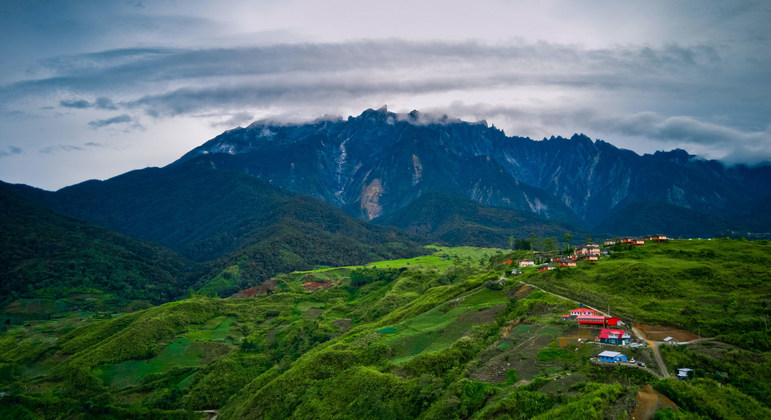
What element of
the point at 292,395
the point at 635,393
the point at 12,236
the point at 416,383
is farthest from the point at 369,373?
the point at 12,236

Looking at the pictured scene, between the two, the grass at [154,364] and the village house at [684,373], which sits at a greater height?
the village house at [684,373]

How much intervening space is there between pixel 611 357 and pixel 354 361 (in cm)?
4008

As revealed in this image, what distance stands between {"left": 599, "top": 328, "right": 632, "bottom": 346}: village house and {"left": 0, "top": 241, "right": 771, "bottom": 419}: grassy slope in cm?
209

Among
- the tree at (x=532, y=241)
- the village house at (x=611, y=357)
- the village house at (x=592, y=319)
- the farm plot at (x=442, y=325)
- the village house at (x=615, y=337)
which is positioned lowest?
the farm plot at (x=442, y=325)

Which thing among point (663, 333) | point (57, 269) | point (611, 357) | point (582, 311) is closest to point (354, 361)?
point (582, 311)

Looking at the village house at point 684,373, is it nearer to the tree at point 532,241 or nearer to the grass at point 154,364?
the grass at point 154,364

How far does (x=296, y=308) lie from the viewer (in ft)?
477

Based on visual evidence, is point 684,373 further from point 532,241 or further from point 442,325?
point 532,241

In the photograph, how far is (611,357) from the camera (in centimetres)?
4562

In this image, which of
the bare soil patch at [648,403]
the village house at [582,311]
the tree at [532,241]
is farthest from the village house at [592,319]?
the tree at [532,241]

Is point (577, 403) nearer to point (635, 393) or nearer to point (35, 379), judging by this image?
point (635, 393)

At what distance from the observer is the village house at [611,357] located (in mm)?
45375

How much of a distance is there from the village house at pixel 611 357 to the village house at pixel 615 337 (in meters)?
3.96

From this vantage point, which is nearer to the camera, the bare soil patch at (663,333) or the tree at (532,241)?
the bare soil patch at (663,333)
